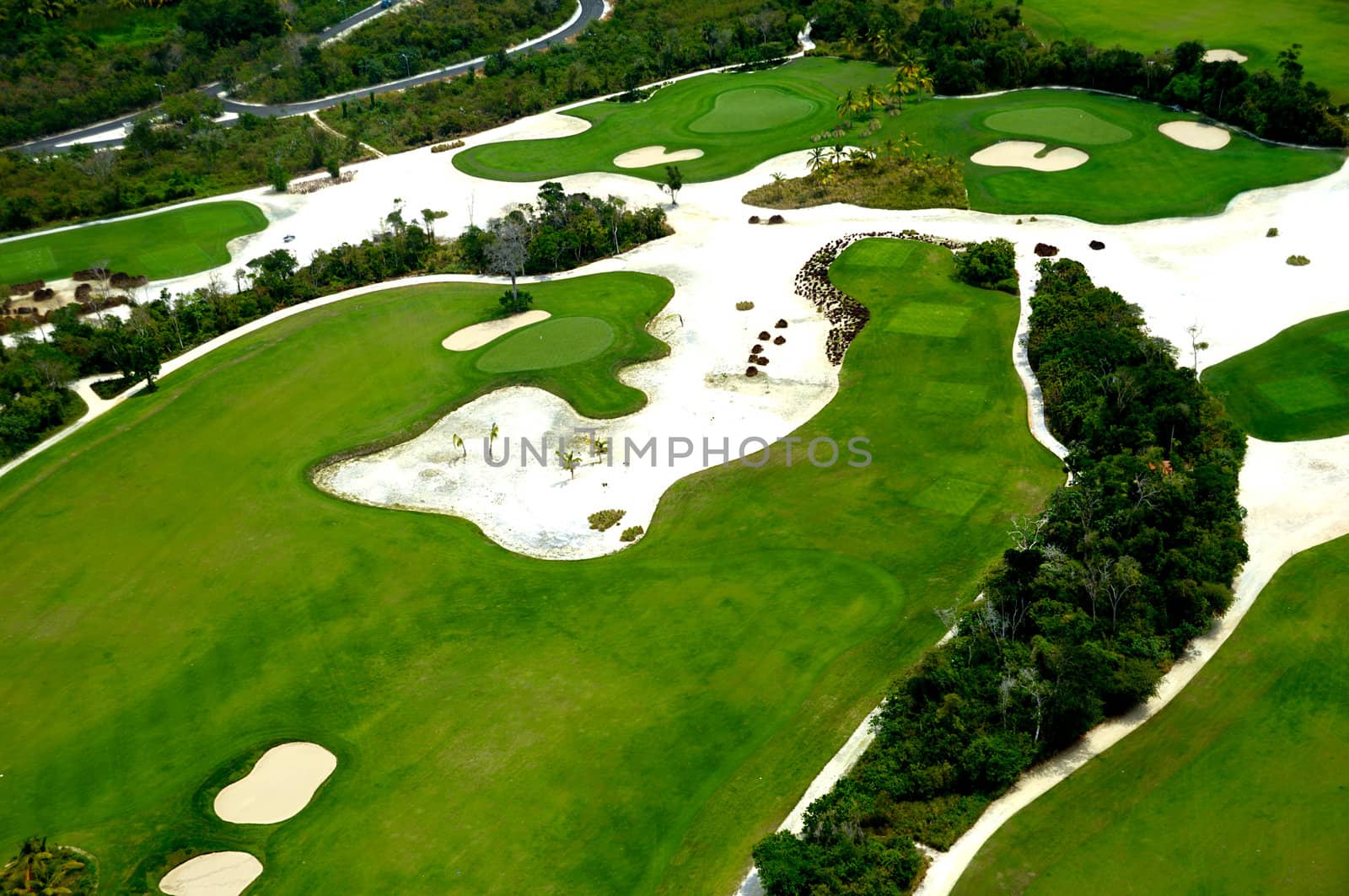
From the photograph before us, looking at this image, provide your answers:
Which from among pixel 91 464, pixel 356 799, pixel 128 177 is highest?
pixel 128 177

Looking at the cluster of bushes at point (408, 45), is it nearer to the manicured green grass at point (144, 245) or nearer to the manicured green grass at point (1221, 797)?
the manicured green grass at point (144, 245)

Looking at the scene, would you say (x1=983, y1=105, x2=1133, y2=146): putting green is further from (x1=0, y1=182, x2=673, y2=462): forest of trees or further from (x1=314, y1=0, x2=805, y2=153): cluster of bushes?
(x1=0, y1=182, x2=673, y2=462): forest of trees

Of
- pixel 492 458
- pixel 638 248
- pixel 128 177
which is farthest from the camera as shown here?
pixel 128 177

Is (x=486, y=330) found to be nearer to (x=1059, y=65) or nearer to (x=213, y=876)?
(x=213, y=876)

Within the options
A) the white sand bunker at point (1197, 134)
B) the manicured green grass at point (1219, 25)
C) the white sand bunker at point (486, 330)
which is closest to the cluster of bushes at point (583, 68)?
the manicured green grass at point (1219, 25)

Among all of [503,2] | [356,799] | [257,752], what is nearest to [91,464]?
[257,752]

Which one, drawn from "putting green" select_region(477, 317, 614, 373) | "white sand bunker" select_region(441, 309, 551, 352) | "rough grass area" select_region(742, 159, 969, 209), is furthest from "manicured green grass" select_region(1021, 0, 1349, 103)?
"white sand bunker" select_region(441, 309, 551, 352)

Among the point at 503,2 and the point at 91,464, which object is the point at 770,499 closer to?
the point at 91,464
